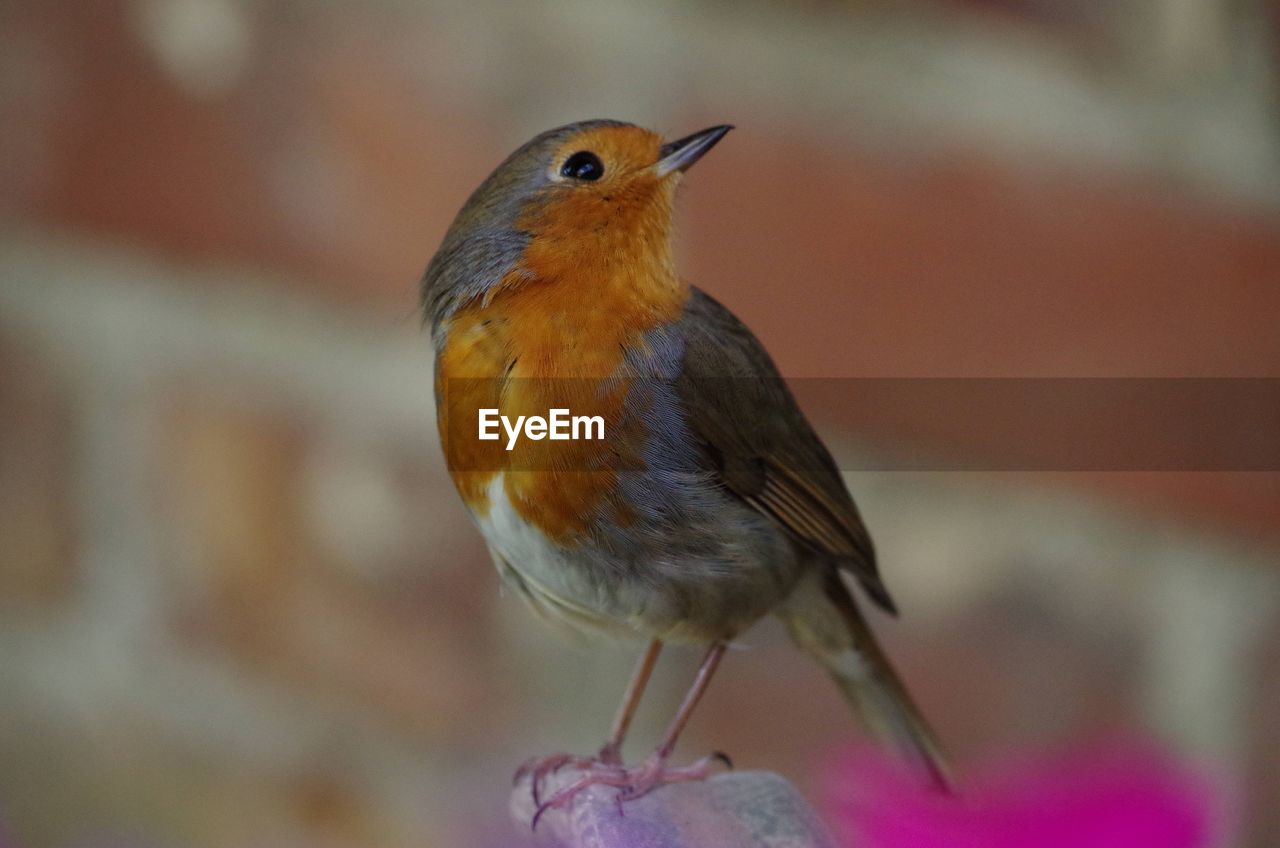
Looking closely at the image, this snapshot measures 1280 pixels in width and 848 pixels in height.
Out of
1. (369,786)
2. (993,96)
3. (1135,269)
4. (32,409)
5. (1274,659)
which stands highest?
(993,96)

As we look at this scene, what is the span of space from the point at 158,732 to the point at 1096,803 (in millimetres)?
806

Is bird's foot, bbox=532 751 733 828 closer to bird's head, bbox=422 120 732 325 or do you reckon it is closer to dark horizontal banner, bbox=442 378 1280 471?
bird's head, bbox=422 120 732 325

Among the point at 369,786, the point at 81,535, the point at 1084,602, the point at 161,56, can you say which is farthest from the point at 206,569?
the point at 1084,602

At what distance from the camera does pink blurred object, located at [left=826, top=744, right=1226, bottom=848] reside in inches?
13.6

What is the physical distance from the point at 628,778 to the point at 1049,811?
0.59ft

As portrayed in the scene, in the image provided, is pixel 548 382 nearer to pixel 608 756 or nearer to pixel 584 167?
pixel 584 167

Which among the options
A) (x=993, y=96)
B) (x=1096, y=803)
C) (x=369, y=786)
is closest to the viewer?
(x=1096, y=803)

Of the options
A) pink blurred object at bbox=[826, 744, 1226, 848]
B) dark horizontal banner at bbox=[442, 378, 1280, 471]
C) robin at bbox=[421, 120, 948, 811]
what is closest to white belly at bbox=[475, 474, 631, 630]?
robin at bbox=[421, 120, 948, 811]

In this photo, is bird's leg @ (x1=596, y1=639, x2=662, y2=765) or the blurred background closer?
bird's leg @ (x1=596, y1=639, x2=662, y2=765)

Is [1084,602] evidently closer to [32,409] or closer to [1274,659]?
[1274,659]

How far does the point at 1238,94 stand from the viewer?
85cm

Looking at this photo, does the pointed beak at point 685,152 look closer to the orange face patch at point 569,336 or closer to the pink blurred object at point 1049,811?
the orange face patch at point 569,336

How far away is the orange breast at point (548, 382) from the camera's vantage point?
50 centimetres

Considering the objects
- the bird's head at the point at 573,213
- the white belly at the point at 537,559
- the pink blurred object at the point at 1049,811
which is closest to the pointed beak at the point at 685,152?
the bird's head at the point at 573,213
